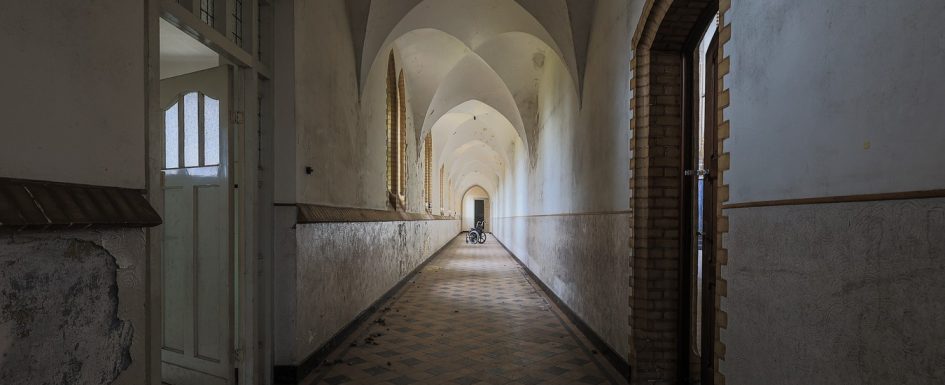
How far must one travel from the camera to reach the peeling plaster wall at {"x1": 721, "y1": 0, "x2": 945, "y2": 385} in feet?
3.94

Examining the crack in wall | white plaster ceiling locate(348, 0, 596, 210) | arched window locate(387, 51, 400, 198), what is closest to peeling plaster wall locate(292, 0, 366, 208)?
white plaster ceiling locate(348, 0, 596, 210)

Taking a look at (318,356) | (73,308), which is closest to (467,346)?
(318,356)

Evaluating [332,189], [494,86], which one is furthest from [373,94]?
[494,86]

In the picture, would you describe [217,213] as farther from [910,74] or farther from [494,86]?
[494,86]

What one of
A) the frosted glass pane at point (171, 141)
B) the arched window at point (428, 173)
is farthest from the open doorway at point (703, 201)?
the arched window at point (428, 173)

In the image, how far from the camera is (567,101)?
20.9ft

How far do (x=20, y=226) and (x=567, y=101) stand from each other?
5.73 metres

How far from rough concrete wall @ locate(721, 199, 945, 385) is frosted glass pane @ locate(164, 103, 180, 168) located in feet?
11.6

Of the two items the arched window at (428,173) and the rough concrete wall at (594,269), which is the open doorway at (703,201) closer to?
the rough concrete wall at (594,269)

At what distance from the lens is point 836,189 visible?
4.91ft

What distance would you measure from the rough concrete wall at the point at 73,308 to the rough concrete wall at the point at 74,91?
0.24 meters

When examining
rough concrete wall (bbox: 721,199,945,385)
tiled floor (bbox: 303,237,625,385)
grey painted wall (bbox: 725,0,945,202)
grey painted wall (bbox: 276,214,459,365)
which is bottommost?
tiled floor (bbox: 303,237,625,385)

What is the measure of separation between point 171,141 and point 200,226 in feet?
2.16

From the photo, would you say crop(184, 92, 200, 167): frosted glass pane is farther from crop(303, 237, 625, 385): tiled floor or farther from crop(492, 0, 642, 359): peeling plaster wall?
crop(492, 0, 642, 359): peeling plaster wall
